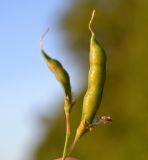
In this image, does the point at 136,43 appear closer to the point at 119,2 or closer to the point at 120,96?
the point at 120,96

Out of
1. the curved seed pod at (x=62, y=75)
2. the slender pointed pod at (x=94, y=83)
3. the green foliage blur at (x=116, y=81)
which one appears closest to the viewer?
the curved seed pod at (x=62, y=75)

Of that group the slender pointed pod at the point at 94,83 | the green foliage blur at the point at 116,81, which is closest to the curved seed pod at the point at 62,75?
the slender pointed pod at the point at 94,83

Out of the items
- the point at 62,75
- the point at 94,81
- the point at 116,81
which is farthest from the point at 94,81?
the point at 116,81

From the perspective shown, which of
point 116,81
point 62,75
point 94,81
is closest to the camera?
point 62,75

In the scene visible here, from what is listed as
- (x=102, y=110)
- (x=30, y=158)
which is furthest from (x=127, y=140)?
(x=30, y=158)

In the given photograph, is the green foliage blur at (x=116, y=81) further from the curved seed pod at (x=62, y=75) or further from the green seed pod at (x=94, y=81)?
the curved seed pod at (x=62, y=75)

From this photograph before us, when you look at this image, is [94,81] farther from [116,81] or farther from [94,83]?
[116,81]

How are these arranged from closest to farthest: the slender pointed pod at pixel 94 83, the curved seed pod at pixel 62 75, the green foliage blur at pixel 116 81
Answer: the curved seed pod at pixel 62 75 < the slender pointed pod at pixel 94 83 < the green foliage blur at pixel 116 81

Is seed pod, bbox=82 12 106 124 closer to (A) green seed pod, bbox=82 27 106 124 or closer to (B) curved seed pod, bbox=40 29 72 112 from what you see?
(A) green seed pod, bbox=82 27 106 124
